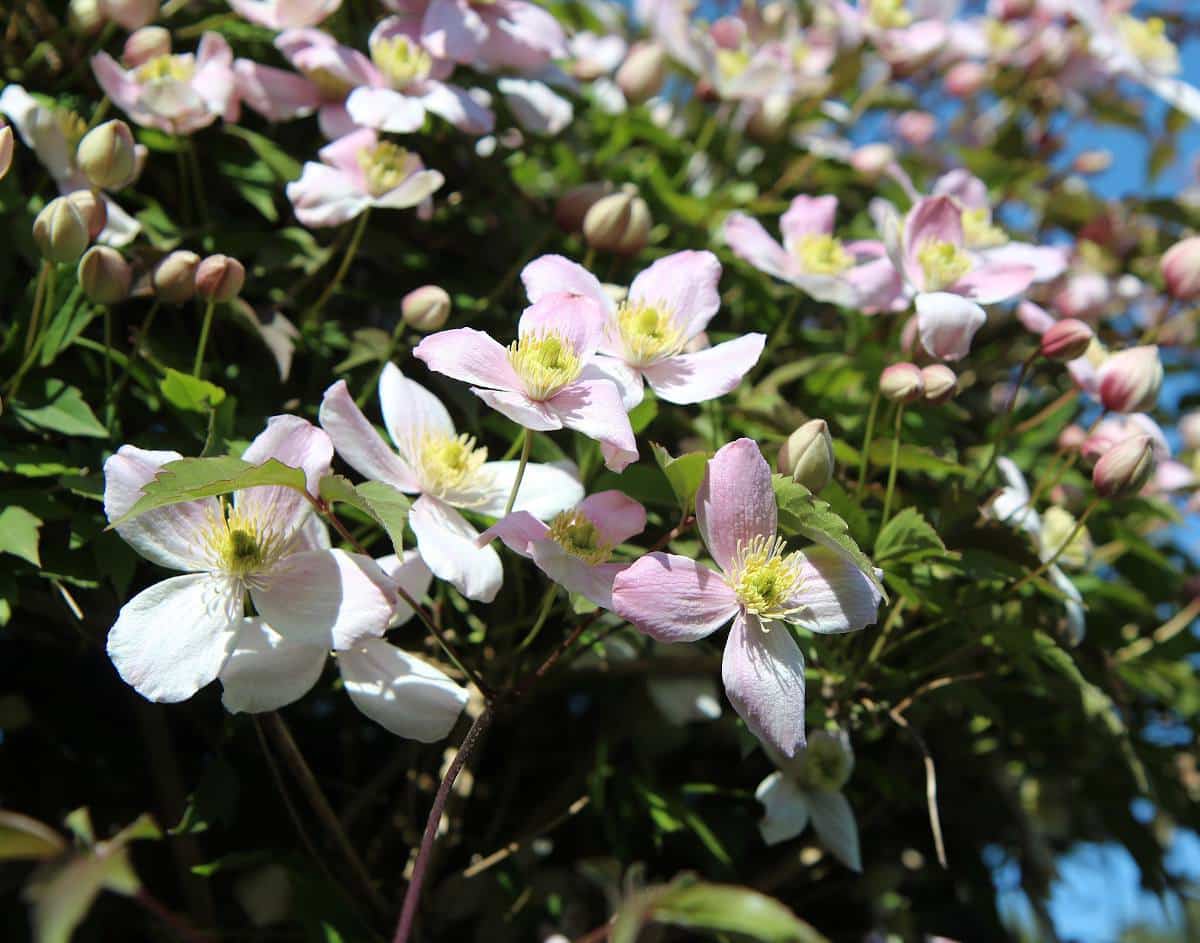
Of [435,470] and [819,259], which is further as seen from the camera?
[819,259]

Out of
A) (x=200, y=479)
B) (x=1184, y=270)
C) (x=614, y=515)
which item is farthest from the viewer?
(x=1184, y=270)

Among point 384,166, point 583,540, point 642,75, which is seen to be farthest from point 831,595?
point 642,75

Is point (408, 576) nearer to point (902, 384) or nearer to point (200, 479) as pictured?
point (200, 479)

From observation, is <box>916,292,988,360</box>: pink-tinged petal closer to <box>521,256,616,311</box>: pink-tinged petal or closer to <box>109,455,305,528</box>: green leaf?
<box>521,256,616,311</box>: pink-tinged petal

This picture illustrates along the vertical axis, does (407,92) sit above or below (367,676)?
above


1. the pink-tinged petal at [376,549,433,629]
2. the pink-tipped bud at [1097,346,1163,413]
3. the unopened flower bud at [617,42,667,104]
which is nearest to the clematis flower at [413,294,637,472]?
the pink-tinged petal at [376,549,433,629]

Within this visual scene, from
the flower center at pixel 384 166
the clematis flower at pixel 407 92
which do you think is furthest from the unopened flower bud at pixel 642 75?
the flower center at pixel 384 166

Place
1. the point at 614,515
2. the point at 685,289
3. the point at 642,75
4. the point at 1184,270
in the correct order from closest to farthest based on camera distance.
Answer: the point at 614,515 < the point at 685,289 < the point at 1184,270 < the point at 642,75

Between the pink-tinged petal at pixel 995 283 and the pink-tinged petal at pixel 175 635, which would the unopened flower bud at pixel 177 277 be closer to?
the pink-tinged petal at pixel 175 635
